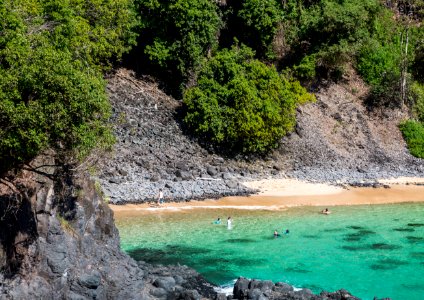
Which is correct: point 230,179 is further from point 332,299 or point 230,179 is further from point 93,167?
point 93,167

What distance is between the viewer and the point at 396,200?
117 feet

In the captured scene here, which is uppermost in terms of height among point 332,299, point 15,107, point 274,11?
point 274,11

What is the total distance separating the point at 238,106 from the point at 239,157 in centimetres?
352

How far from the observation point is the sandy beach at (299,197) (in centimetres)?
3238

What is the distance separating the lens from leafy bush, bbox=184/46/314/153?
37.8m

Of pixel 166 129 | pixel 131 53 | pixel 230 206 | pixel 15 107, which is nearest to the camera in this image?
pixel 15 107

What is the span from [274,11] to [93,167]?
29692mm

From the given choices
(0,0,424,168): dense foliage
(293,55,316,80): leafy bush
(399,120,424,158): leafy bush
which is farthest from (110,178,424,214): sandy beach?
(293,55,316,80): leafy bush

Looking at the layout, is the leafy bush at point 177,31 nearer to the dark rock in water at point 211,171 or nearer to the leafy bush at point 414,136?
the dark rock in water at point 211,171

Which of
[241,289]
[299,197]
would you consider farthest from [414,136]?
[241,289]

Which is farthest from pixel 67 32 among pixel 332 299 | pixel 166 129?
pixel 332 299

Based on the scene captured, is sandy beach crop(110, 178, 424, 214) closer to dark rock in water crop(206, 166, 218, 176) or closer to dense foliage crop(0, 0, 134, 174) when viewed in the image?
dark rock in water crop(206, 166, 218, 176)

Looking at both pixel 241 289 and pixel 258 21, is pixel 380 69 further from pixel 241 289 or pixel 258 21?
pixel 241 289

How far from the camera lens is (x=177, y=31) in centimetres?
3997
